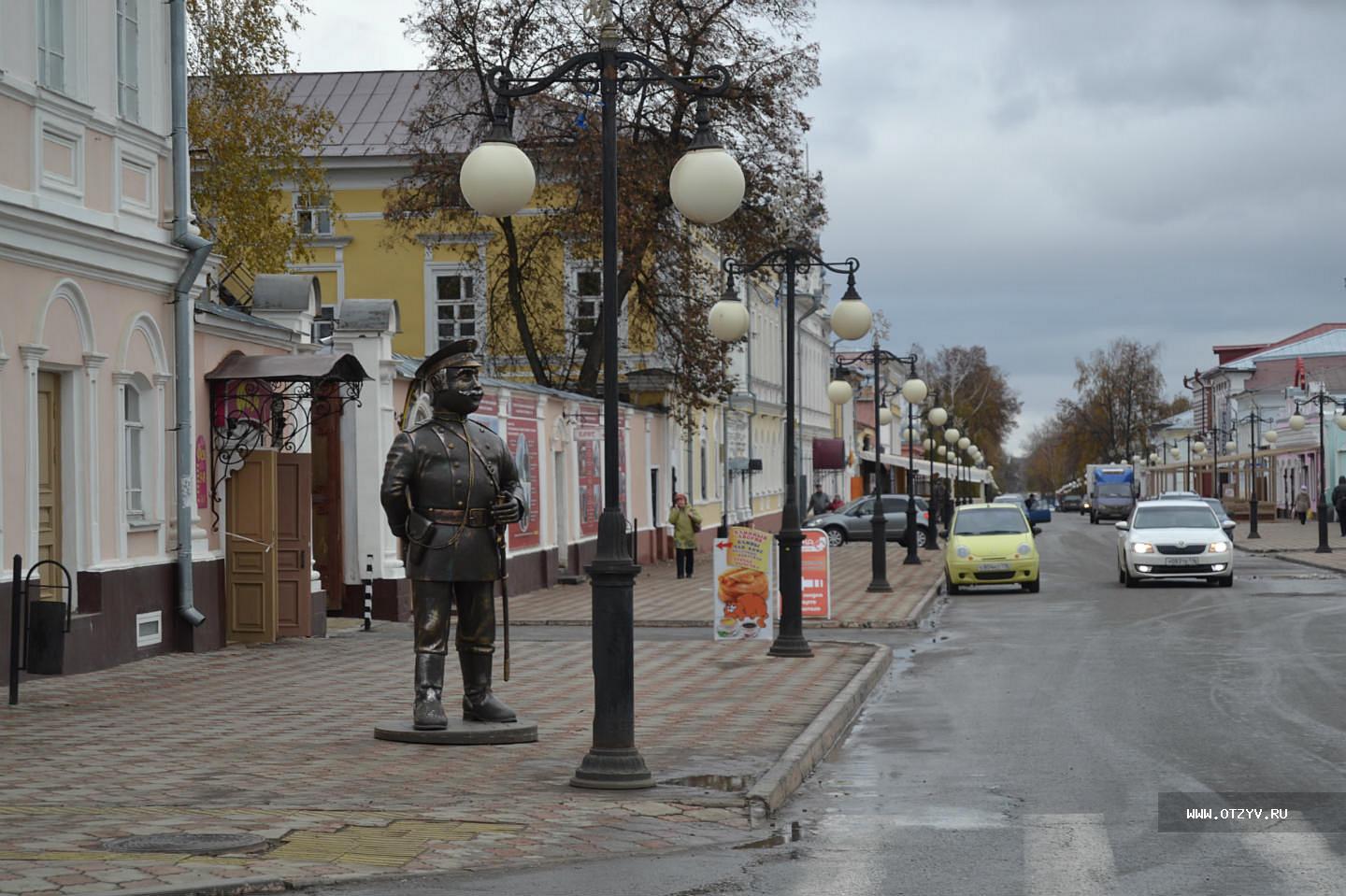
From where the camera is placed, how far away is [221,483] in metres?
20.0

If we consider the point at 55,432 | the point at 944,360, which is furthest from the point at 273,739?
the point at 944,360

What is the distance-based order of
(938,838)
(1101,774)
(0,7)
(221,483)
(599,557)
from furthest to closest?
(221,483), (0,7), (1101,774), (599,557), (938,838)

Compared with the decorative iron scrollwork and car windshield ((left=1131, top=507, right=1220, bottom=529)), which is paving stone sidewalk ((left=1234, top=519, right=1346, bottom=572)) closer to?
car windshield ((left=1131, top=507, right=1220, bottom=529))

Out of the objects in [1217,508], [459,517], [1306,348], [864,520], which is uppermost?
[1306,348]

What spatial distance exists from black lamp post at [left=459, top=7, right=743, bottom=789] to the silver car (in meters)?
41.8

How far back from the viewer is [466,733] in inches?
459

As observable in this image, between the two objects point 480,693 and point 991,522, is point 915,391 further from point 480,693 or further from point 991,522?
point 480,693

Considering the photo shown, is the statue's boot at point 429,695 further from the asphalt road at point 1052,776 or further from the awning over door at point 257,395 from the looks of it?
the awning over door at point 257,395

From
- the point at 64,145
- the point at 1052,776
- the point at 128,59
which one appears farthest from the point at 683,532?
the point at 1052,776

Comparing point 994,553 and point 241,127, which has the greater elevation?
point 241,127

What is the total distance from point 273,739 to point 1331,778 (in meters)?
6.45

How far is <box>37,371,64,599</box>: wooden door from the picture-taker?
650 inches

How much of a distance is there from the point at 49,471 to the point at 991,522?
19.2 m

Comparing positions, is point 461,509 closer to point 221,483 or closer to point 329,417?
point 221,483
